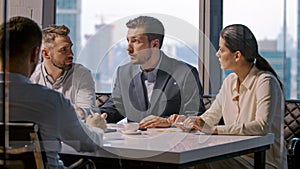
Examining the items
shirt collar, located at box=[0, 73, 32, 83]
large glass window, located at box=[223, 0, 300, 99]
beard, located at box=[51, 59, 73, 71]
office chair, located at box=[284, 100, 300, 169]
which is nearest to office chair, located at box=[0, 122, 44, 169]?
shirt collar, located at box=[0, 73, 32, 83]

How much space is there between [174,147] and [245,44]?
0.96 m

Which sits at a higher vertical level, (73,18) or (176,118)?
(73,18)

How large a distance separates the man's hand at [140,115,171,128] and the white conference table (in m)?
0.12

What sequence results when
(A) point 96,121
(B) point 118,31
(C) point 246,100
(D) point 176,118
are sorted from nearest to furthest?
(A) point 96,121
(C) point 246,100
(D) point 176,118
(B) point 118,31

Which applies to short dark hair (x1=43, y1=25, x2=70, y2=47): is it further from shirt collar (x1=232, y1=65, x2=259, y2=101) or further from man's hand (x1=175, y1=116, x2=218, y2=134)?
shirt collar (x1=232, y1=65, x2=259, y2=101)

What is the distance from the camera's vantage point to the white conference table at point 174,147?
2184 millimetres

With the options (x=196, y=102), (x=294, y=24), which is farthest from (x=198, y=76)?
(x=294, y=24)

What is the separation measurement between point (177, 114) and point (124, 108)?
0.35m

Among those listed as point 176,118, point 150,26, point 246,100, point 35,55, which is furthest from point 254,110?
point 35,55

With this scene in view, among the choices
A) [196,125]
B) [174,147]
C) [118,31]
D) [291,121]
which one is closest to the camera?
[174,147]

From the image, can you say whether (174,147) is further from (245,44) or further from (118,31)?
(118,31)

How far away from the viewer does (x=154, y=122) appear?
3039 mm

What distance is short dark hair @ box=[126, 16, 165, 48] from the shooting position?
10.8ft

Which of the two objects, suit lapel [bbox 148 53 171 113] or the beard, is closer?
the beard
